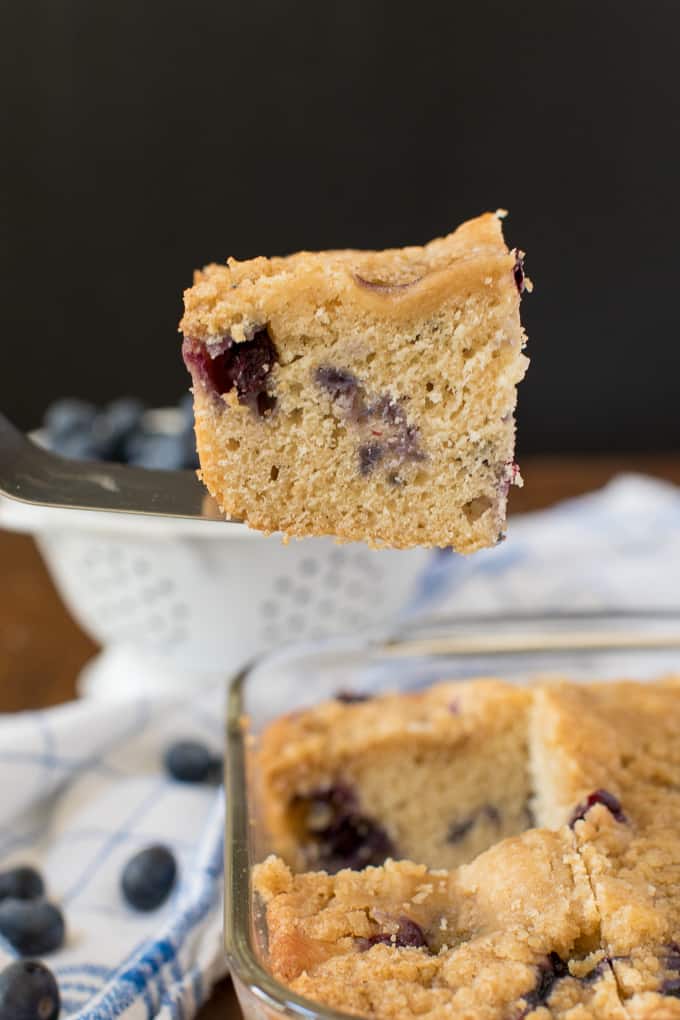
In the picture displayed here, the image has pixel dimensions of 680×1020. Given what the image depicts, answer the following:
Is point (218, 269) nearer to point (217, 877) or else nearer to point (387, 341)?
point (387, 341)

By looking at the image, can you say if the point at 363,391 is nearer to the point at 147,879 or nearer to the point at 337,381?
the point at 337,381

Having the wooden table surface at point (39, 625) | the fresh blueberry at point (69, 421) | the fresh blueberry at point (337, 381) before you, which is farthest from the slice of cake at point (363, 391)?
the wooden table surface at point (39, 625)

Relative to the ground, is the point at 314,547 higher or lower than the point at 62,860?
higher

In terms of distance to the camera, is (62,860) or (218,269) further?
(62,860)

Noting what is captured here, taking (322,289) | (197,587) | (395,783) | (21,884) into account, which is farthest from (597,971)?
(197,587)

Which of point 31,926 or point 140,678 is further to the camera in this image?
point 140,678

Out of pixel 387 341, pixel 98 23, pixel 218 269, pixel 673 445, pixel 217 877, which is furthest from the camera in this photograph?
pixel 673 445

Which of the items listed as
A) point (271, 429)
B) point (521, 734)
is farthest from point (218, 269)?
point (521, 734)

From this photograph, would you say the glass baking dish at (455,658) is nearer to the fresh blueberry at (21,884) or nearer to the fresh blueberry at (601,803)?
the fresh blueberry at (21,884)
